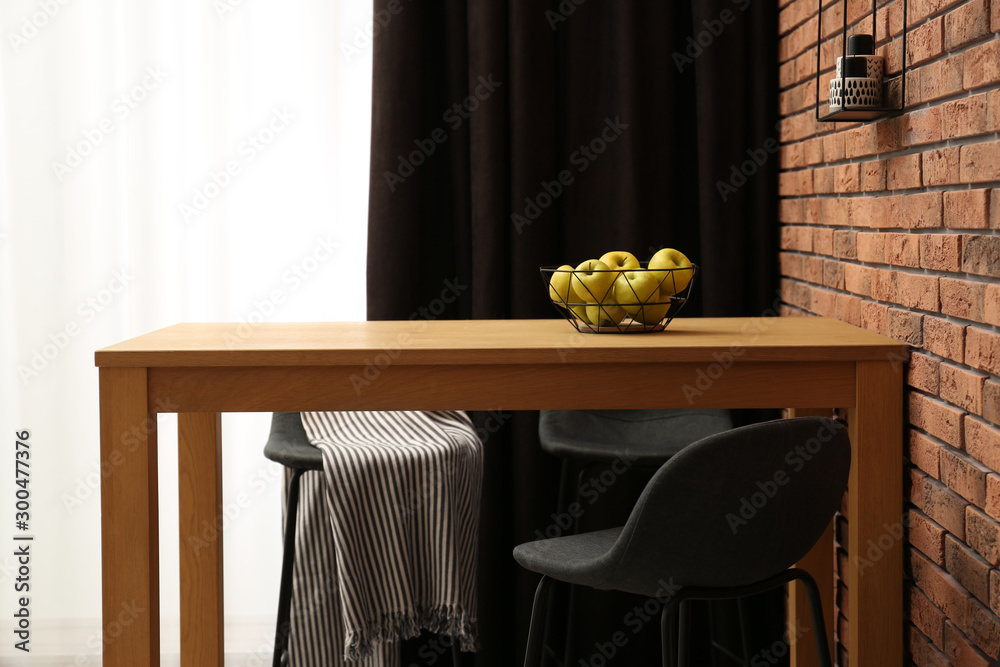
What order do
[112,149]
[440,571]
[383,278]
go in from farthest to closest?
[112,149] → [383,278] → [440,571]

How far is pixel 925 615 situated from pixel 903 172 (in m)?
0.76

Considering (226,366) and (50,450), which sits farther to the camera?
(50,450)

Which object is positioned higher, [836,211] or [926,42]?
[926,42]

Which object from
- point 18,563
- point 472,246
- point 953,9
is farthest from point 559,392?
point 18,563

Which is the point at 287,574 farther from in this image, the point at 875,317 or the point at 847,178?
the point at 847,178

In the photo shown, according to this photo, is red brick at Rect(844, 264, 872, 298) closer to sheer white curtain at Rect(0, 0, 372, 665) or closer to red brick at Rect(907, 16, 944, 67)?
red brick at Rect(907, 16, 944, 67)

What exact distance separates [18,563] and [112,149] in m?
1.22

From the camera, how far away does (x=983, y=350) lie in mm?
1354

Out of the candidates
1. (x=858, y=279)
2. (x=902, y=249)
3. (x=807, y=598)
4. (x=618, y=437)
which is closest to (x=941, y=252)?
(x=902, y=249)

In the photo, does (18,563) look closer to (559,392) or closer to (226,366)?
(226,366)

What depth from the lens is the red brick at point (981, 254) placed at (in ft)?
4.30

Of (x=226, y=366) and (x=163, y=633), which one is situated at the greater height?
(x=226, y=366)

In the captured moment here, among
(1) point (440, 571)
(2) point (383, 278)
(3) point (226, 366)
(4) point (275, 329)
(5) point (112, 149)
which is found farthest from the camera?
(5) point (112, 149)

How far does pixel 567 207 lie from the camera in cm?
256
